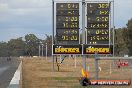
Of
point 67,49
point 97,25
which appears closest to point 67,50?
point 67,49

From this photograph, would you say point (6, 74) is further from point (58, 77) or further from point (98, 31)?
point (98, 31)

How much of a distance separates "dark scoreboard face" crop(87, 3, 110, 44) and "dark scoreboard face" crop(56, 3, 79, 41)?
4.65 ft

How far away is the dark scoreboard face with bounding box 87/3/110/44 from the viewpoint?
26172 mm

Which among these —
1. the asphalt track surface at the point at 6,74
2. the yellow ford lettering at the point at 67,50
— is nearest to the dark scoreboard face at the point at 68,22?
the yellow ford lettering at the point at 67,50

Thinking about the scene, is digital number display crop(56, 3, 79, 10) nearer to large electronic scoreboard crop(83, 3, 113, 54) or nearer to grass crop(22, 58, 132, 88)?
large electronic scoreboard crop(83, 3, 113, 54)

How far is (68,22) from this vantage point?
91.0ft

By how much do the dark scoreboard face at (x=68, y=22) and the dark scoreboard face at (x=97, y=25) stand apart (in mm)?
1417

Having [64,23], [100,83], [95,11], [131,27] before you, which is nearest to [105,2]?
[95,11]

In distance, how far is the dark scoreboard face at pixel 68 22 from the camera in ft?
89.9

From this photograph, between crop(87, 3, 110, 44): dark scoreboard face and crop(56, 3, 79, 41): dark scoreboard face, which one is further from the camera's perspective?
crop(56, 3, 79, 41): dark scoreboard face

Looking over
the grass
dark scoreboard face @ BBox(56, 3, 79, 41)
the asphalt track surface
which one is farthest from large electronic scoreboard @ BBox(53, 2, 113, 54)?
the asphalt track surface

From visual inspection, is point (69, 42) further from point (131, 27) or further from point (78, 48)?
point (131, 27)

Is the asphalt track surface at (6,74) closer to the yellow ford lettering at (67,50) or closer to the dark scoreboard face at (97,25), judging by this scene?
the yellow ford lettering at (67,50)

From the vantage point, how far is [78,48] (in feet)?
87.8
